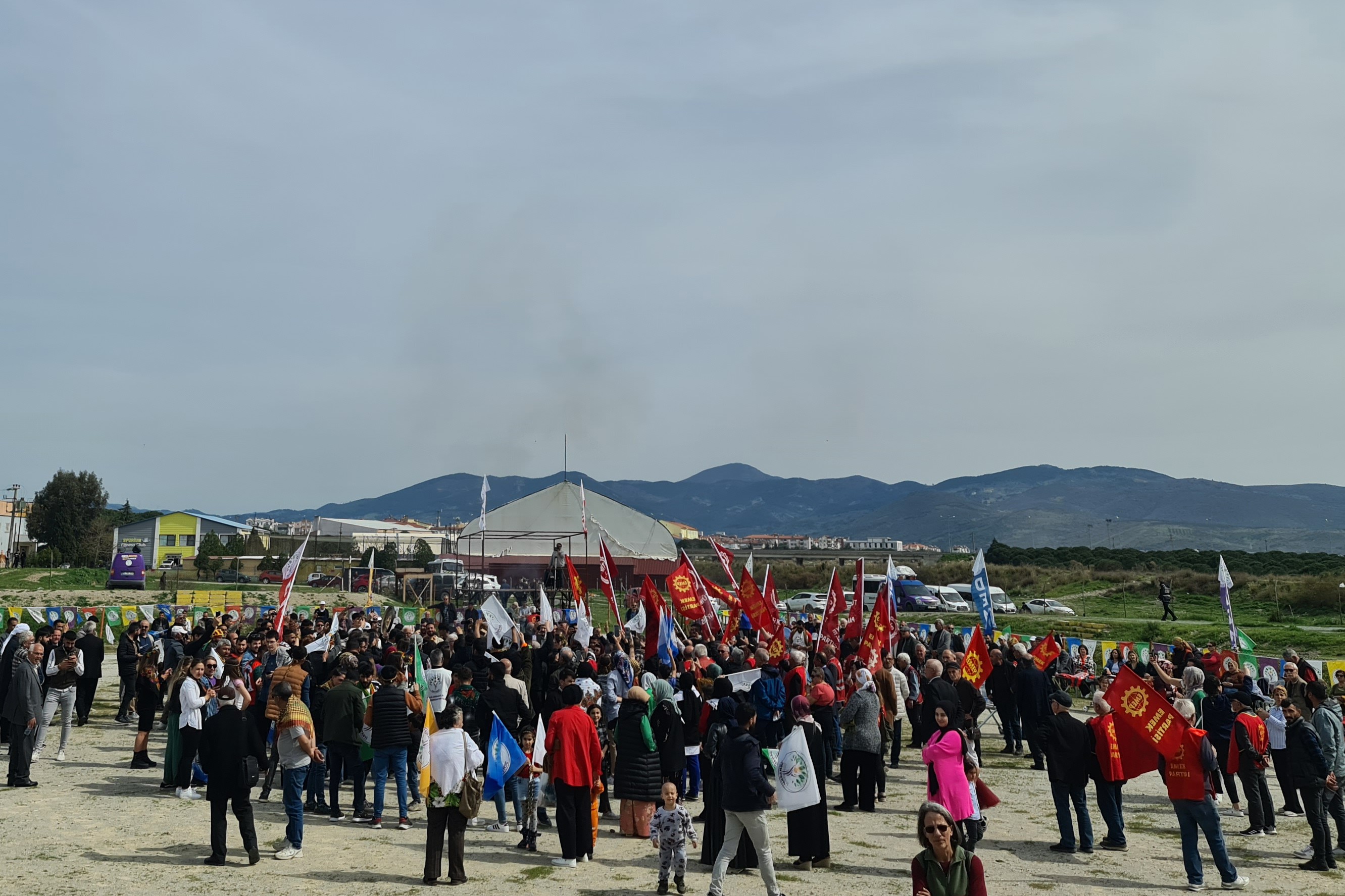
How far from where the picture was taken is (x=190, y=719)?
1242 cm

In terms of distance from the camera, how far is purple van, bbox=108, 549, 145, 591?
52406 mm

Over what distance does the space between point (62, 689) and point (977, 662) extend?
44.3ft

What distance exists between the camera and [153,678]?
15289mm

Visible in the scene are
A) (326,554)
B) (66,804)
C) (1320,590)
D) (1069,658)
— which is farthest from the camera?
(326,554)

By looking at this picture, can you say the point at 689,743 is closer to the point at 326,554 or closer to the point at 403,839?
the point at 403,839

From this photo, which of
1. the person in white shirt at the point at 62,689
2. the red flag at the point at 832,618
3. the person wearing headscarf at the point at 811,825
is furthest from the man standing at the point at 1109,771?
the person in white shirt at the point at 62,689

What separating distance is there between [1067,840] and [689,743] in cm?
442

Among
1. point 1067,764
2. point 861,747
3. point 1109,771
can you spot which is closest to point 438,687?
point 861,747

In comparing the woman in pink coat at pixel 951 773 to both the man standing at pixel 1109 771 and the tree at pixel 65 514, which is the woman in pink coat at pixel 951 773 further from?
the tree at pixel 65 514

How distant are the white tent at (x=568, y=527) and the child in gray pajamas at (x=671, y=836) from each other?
44.1m

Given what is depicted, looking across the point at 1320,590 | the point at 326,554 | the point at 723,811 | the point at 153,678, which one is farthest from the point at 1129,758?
the point at 326,554

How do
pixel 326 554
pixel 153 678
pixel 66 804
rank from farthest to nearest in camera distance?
1. pixel 326 554
2. pixel 153 678
3. pixel 66 804

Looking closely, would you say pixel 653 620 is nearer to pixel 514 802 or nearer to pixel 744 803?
pixel 514 802

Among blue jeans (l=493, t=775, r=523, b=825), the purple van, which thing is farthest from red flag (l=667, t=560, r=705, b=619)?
the purple van
